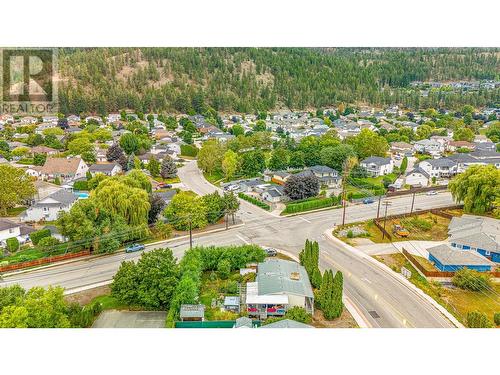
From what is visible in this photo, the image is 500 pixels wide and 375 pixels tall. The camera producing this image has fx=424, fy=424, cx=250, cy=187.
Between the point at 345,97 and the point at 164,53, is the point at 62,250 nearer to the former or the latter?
the point at 345,97

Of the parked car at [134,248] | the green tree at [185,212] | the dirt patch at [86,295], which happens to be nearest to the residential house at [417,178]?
the green tree at [185,212]

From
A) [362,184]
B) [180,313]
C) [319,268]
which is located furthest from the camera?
[362,184]

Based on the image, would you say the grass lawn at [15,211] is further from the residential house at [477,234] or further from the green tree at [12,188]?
the residential house at [477,234]

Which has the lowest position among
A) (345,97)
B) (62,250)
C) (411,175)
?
(62,250)

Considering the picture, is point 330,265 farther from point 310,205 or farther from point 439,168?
point 439,168

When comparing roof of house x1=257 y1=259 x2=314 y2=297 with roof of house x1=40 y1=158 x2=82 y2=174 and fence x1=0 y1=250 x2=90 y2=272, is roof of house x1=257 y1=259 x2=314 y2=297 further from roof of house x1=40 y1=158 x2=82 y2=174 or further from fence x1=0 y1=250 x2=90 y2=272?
roof of house x1=40 y1=158 x2=82 y2=174

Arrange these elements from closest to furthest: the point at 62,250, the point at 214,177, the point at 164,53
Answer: the point at 62,250, the point at 214,177, the point at 164,53

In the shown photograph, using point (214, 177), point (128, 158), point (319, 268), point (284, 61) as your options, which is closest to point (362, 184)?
point (214, 177)
